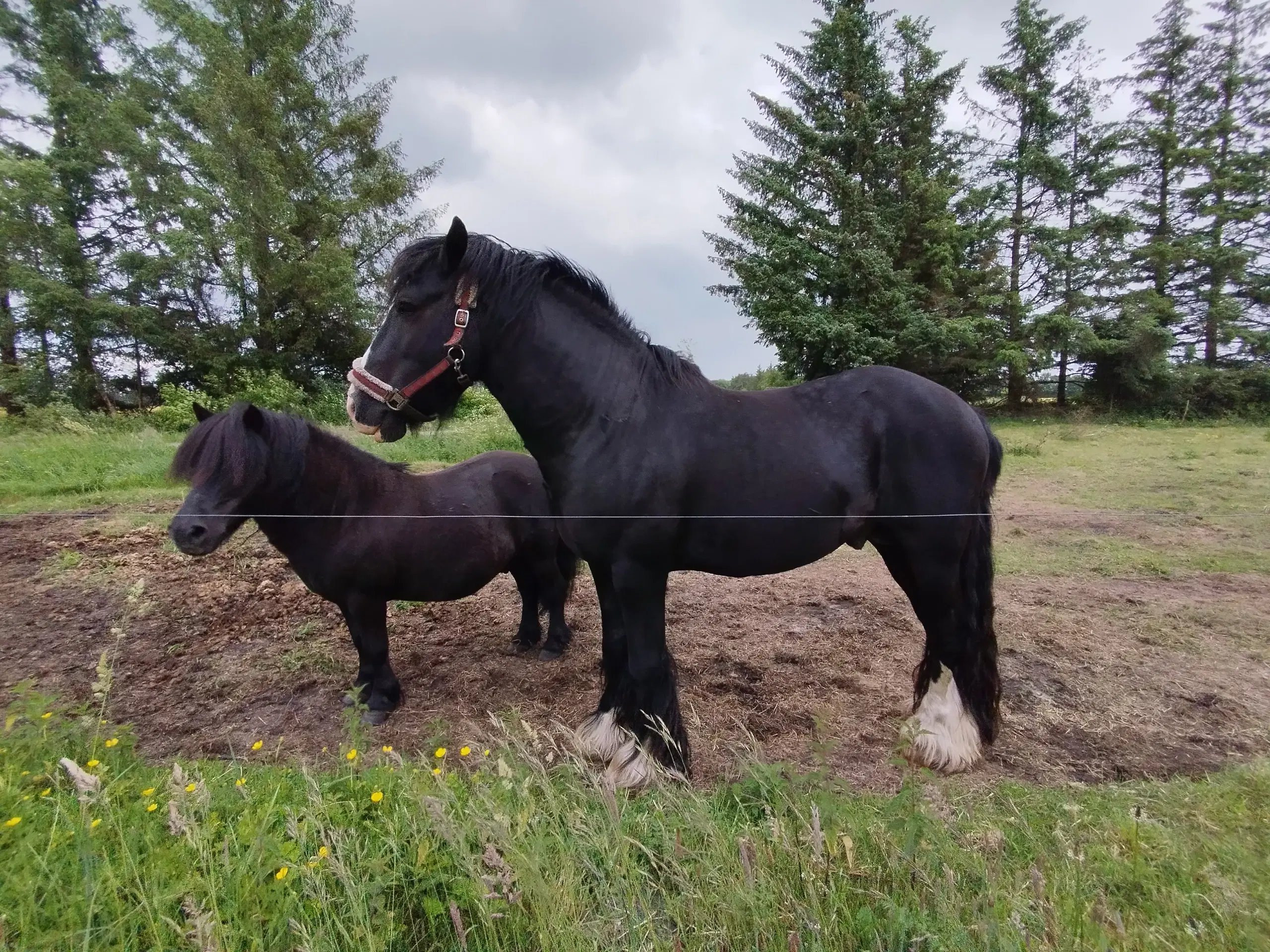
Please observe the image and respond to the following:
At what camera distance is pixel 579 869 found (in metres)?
1.69

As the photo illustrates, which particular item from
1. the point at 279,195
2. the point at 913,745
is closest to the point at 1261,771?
the point at 913,745

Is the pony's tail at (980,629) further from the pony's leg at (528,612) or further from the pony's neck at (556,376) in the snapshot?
the pony's leg at (528,612)

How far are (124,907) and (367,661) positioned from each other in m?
1.94

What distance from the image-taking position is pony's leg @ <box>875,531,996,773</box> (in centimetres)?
287

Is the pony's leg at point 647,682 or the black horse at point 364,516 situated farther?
the black horse at point 364,516

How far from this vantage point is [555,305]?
2648mm

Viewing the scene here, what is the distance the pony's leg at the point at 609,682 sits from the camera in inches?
115

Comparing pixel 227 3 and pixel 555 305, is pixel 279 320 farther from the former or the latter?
pixel 555 305

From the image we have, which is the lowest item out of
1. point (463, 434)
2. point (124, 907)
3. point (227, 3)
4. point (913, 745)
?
point (913, 745)

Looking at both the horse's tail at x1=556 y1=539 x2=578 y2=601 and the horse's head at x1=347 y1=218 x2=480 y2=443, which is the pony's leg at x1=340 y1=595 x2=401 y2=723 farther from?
the horse's head at x1=347 y1=218 x2=480 y2=443

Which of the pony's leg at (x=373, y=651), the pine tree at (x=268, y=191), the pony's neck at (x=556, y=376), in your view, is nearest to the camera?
the pony's neck at (x=556, y=376)

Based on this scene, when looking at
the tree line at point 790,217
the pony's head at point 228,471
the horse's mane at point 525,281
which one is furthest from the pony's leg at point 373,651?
the tree line at point 790,217

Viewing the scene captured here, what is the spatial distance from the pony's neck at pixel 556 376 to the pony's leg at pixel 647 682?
65cm

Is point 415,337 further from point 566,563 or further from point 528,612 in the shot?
point 528,612
